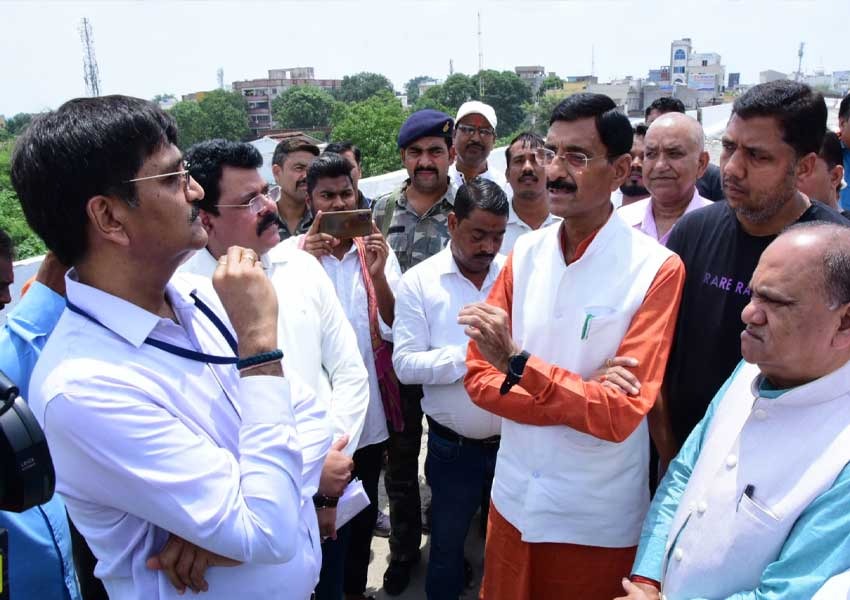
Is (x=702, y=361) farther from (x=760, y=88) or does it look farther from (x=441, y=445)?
(x=441, y=445)

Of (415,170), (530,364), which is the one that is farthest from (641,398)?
(415,170)

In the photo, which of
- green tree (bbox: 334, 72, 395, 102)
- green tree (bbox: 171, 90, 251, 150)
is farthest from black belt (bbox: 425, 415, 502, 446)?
green tree (bbox: 334, 72, 395, 102)

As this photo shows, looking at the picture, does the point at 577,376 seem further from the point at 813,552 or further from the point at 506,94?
the point at 506,94

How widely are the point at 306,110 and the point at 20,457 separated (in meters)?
102

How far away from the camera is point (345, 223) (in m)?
3.08

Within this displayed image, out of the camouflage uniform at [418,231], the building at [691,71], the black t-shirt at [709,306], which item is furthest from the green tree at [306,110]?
the black t-shirt at [709,306]

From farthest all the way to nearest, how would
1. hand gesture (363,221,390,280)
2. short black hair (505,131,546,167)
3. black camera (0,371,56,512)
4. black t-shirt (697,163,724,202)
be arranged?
short black hair (505,131,546,167), black t-shirt (697,163,724,202), hand gesture (363,221,390,280), black camera (0,371,56,512)

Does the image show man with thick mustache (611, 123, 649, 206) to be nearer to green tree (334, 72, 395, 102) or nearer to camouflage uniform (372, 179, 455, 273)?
camouflage uniform (372, 179, 455, 273)

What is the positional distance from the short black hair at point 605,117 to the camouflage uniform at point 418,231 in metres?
1.73

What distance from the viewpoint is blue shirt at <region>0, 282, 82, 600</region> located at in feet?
5.73

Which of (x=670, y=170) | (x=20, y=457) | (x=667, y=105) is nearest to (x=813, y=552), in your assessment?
(x=20, y=457)

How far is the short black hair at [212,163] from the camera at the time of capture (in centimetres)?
236

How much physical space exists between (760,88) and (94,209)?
2075 mm

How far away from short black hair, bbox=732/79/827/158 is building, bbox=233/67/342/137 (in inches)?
4166
